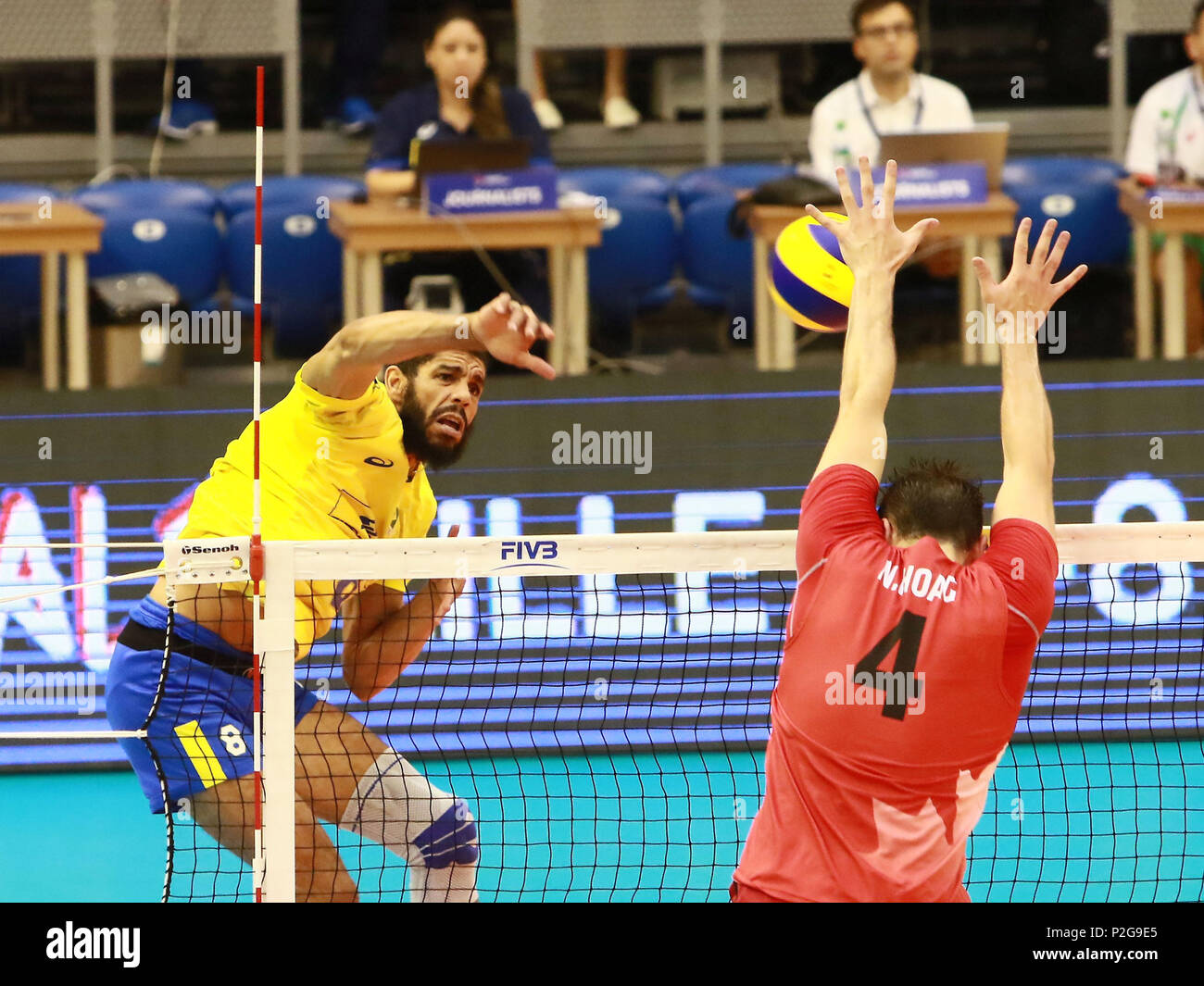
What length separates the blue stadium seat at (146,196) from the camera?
946cm

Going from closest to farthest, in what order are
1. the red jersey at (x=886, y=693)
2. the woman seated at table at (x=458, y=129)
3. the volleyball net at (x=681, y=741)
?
the red jersey at (x=886, y=693)
the volleyball net at (x=681, y=741)
the woman seated at table at (x=458, y=129)

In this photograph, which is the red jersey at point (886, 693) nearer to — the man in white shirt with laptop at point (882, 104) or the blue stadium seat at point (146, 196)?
the man in white shirt with laptop at point (882, 104)

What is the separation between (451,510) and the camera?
830cm

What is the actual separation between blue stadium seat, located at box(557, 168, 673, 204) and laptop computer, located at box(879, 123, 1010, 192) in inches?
62.4

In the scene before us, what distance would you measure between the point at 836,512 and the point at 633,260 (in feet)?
20.4

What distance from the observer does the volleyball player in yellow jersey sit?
15.4 feet

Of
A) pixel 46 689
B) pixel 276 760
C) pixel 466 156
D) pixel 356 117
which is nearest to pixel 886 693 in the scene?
pixel 276 760

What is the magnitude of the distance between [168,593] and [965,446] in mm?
4871

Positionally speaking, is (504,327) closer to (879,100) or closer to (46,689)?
(46,689)

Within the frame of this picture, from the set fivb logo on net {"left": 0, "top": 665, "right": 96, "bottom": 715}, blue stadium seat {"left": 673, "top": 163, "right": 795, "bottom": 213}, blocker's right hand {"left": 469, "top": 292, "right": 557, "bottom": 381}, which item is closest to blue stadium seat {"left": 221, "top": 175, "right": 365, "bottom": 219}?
blue stadium seat {"left": 673, "top": 163, "right": 795, "bottom": 213}

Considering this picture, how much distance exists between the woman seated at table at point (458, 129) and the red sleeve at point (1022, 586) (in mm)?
5414

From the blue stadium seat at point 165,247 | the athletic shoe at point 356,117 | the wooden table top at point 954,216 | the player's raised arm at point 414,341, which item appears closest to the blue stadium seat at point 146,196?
the blue stadium seat at point 165,247

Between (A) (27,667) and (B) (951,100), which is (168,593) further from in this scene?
(B) (951,100)

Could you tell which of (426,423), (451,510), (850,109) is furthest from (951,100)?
(426,423)
